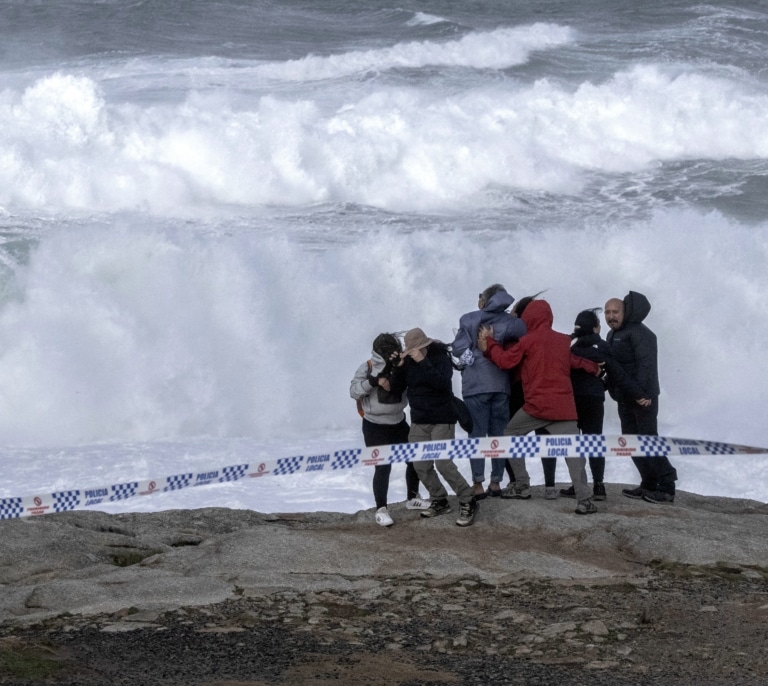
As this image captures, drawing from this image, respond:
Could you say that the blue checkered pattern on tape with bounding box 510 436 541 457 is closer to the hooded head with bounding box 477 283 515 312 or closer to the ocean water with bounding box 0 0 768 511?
the hooded head with bounding box 477 283 515 312

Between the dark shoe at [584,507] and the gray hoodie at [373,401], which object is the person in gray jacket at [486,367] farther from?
the dark shoe at [584,507]

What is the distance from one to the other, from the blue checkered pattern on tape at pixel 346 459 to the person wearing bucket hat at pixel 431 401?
0.40m

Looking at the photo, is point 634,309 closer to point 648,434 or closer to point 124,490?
point 648,434

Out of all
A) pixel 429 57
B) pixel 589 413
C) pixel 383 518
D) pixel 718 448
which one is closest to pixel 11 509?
pixel 383 518

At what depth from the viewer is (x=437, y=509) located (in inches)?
333

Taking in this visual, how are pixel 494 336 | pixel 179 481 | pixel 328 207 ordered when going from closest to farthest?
pixel 494 336 < pixel 179 481 < pixel 328 207

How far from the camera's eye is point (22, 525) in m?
8.93

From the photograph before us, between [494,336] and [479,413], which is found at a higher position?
[494,336]

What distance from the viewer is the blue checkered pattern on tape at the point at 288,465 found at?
8.83 meters

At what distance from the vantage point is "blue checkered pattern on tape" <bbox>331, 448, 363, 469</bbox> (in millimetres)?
8377

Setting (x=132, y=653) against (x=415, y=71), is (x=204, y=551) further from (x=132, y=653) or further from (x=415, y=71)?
(x=415, y=71)

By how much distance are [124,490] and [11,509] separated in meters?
0.77

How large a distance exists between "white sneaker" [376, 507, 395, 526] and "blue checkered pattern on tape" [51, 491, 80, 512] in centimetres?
211

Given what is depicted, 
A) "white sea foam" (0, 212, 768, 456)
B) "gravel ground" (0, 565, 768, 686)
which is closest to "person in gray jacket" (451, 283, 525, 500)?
"gravel ground" (0, 565, 768, 686)
